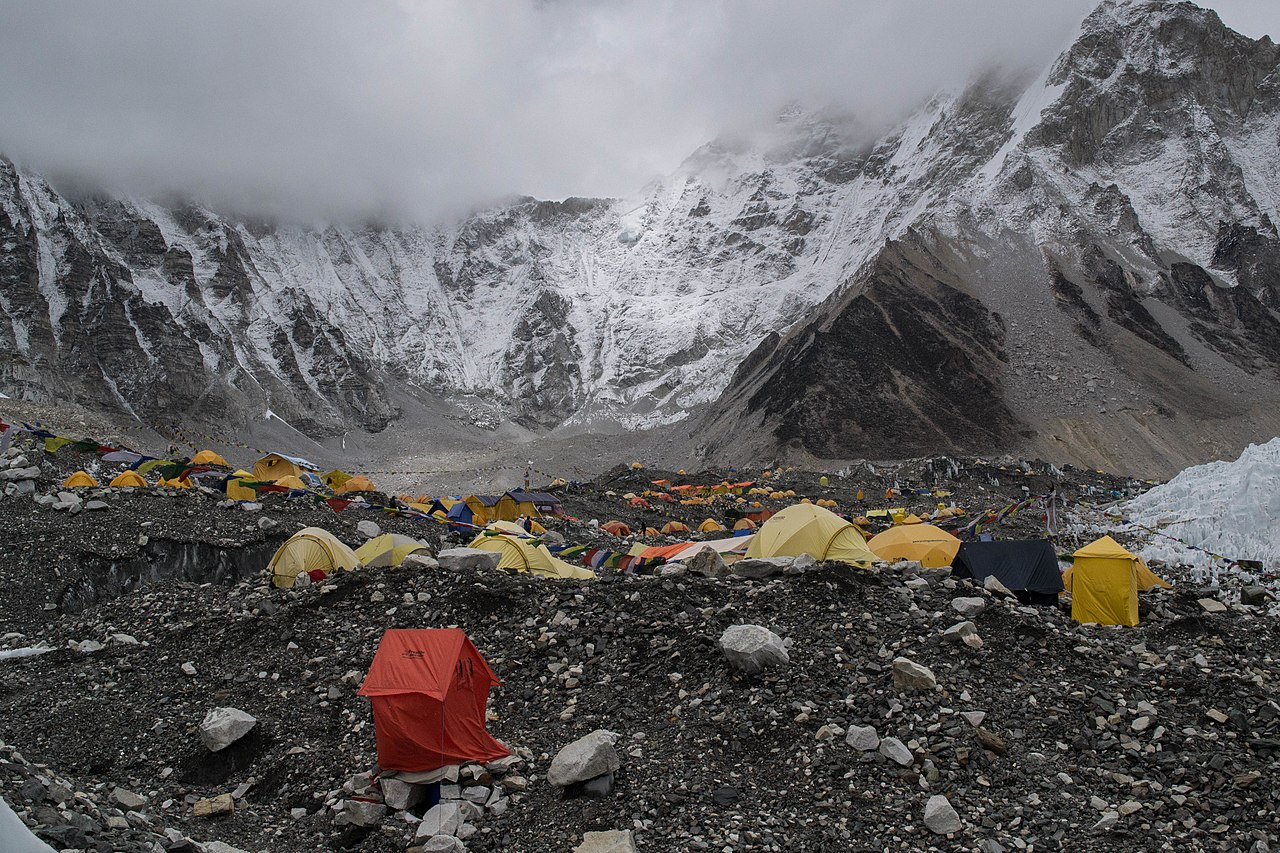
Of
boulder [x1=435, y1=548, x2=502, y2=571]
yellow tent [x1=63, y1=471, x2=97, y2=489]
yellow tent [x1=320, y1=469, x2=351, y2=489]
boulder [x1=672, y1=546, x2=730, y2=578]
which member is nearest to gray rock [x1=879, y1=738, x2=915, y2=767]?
boulder [x1=672, y1=546, x2=730, y2=578]

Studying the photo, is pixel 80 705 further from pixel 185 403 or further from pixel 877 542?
pixel 185 403

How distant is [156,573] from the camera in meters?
17.0

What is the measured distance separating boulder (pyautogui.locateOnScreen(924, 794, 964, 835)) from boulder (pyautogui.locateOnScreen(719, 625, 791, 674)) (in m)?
2.40

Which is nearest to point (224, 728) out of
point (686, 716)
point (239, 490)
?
point (686, 716)

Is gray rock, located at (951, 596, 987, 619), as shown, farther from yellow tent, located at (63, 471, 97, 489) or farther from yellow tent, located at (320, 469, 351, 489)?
yellow tent, located at (320, 469, 351, 489)

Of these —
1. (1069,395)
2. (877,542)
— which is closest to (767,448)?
(1069,395)

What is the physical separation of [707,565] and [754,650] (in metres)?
3.62

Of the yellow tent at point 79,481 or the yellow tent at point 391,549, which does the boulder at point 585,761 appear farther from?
the yellow tent at point 79,481

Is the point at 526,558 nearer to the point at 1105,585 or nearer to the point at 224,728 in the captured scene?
the point at 224,728

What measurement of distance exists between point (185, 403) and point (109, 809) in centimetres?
10377

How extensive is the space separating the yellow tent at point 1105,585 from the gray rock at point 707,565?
19.5ft

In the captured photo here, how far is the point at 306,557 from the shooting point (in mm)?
14891

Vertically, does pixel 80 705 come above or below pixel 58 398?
below

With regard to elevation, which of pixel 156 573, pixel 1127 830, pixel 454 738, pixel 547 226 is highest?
pixel 547 226
